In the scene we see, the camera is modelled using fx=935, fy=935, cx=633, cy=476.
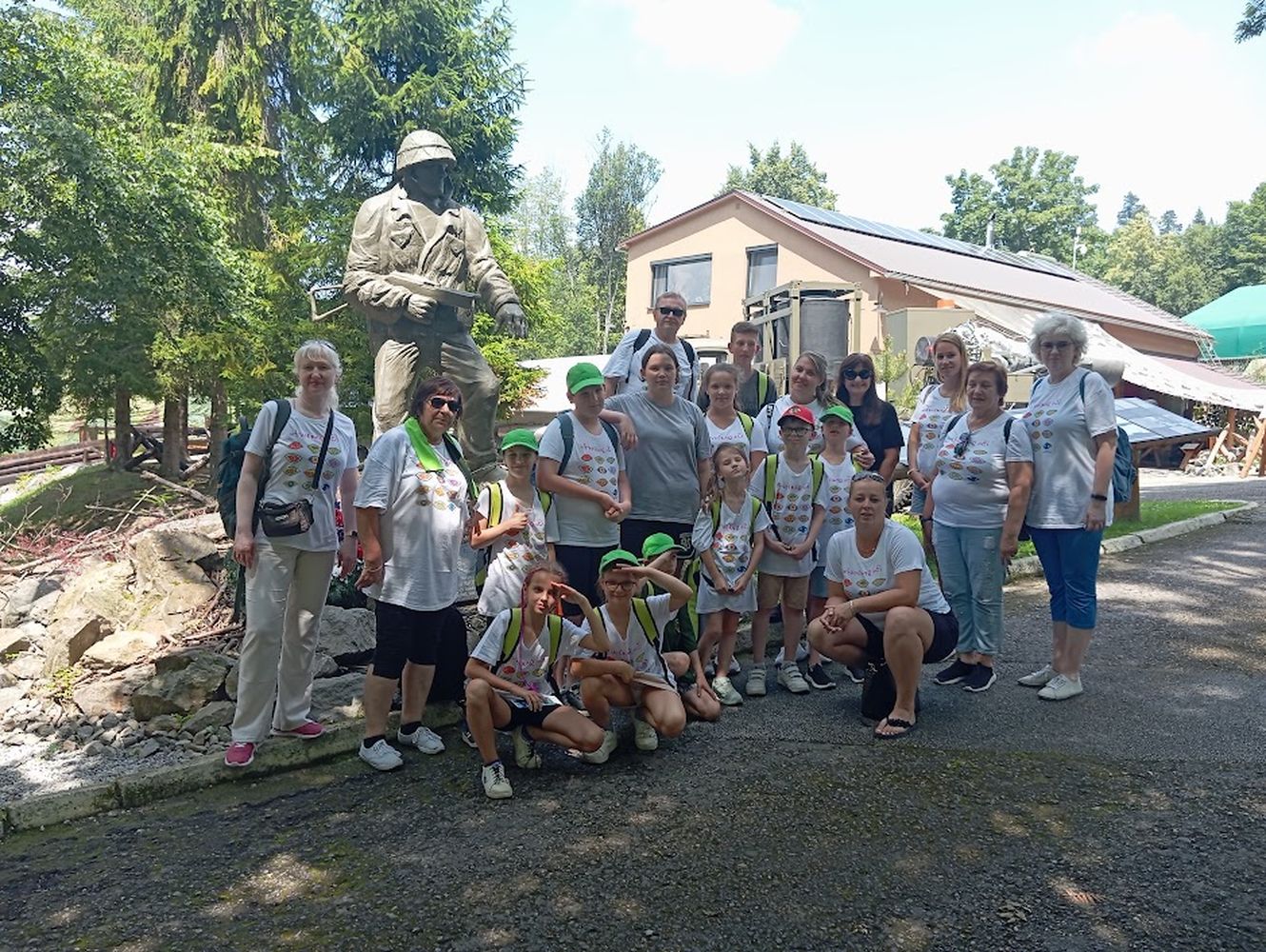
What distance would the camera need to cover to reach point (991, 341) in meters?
14.3

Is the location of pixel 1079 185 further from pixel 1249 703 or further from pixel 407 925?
pixel 407 925

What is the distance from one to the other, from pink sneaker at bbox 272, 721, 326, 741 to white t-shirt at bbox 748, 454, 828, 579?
2.41 meters

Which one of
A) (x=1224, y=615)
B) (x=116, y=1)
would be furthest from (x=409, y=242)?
(x=116, y=1)

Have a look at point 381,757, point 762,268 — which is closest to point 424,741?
point 381,757

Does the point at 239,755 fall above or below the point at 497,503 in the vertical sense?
below

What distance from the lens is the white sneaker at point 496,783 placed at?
3.82m

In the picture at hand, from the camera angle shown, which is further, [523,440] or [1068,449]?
[1068,449]

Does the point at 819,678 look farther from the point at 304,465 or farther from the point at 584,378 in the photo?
the point at 304,465

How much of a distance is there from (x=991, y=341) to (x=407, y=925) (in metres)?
13.4

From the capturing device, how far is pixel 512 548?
15.0ft

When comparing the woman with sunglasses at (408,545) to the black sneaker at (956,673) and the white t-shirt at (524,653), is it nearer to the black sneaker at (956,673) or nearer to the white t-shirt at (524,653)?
the white t-shirt at (524,653)

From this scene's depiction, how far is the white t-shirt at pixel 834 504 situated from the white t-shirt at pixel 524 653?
1660 mm

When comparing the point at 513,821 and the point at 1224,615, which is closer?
the point at 513,821

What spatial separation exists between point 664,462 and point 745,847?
209cm
